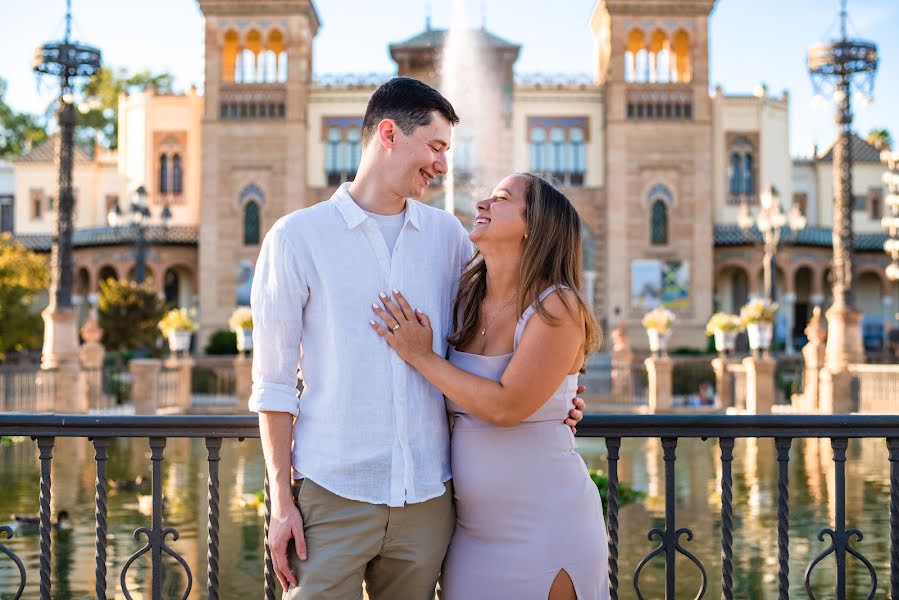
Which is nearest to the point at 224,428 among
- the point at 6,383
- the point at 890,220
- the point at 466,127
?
the point at 6,383

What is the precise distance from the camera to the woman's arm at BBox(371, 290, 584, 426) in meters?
2.53

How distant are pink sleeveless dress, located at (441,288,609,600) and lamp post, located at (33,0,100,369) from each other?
18198 millimetres

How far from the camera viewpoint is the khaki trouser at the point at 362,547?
2.48m

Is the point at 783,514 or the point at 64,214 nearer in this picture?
the point at 783,514

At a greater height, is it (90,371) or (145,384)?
(90,371)

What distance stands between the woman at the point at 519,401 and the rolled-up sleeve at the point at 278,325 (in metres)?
0.23

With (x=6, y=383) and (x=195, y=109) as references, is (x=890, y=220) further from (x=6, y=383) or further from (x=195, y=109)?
(x=195, y=109)

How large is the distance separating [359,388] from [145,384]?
18427 millimetres

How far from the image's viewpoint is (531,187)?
8.77 ft

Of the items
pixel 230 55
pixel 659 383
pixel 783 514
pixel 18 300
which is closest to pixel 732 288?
pixel 659 383

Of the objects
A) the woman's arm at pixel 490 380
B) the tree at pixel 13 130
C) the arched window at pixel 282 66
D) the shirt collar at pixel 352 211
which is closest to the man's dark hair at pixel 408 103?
the shirt collar at pixel 352 211

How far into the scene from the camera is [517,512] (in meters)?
2.62

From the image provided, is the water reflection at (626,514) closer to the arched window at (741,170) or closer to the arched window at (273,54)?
the arched window at (741,170)

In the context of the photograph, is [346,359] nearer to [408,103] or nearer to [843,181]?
[408,103]
